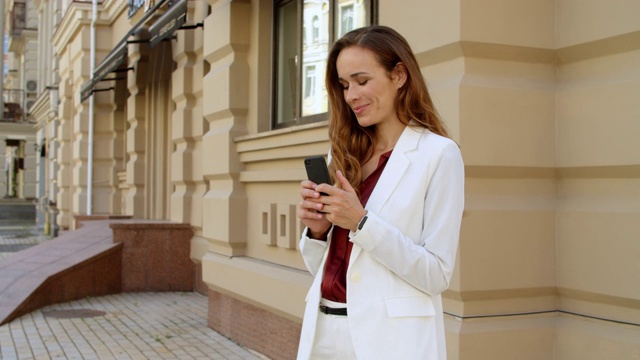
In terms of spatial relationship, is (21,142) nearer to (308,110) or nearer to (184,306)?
(184,306)

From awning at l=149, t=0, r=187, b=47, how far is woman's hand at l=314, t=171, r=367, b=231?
297 inches

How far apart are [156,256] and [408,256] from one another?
968 centimetres

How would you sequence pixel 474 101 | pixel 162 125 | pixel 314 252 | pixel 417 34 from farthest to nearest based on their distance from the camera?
1. pixel 162 125
2. pixel 417 34
3. pixel 474 101
4. pixel 314 252

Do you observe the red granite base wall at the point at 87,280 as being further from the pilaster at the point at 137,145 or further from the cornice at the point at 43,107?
the cornice at the point at 43,107

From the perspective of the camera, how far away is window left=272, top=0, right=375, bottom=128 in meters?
6.76

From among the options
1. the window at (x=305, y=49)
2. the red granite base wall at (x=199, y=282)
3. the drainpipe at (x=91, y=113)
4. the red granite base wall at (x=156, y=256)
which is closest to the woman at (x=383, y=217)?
the window at (x=305, y=49)

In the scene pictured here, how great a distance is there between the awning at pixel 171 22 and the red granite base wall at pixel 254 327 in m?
3.28

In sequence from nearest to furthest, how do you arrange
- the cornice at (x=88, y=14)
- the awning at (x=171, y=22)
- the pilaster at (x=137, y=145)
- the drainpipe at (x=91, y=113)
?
the awning at (x=171, y=22)
the pilaster at (x=137, y=145)
the cornice at (x=88, y=14)
the drainpipe at (x=91, y=113)

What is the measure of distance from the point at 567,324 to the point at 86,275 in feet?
26.9

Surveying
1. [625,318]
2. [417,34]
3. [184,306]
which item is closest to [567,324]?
[625,318]

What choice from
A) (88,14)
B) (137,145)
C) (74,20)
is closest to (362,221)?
(137,145)

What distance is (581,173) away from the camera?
4.51 meters

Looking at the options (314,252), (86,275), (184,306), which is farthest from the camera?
(86,275)

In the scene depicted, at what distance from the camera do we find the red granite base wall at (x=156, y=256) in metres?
11.4
